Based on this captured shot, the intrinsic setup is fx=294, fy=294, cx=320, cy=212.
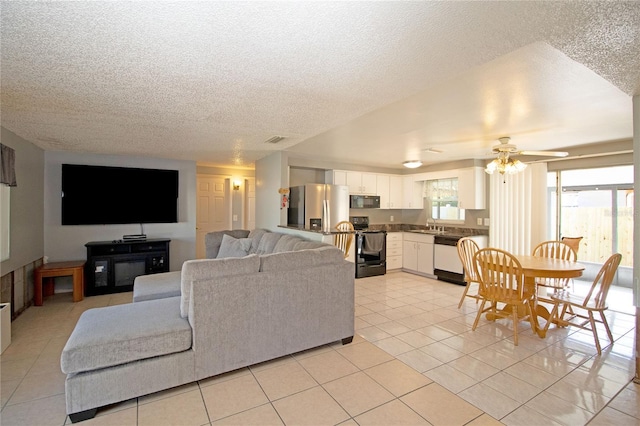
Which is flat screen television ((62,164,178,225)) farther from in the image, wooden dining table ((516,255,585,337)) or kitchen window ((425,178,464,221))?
wooden dining table ((516,255,585,337))

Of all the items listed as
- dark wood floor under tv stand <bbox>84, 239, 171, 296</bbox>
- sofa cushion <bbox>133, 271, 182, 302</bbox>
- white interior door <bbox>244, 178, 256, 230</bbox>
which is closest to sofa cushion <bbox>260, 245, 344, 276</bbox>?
sofa cushion <bbox>133, 271, 182, 302</bbox>

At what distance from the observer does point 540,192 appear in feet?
16.3

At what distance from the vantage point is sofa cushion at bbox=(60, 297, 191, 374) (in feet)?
6.24

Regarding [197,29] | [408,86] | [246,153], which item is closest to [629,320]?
[408,86]

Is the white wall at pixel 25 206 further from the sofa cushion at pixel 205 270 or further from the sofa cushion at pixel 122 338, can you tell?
the sofa cushion at pixel 205 270

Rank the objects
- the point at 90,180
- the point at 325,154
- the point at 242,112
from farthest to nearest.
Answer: the point at 325,154 → the point at 90,180 → the point at 242,112

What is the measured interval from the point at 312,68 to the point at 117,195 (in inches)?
185

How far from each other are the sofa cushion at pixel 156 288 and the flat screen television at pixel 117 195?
202 cm

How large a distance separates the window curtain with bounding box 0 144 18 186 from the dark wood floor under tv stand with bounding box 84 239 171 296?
150 cm

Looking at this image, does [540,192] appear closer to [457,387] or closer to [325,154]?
[325,154]

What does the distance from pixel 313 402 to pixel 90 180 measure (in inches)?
199

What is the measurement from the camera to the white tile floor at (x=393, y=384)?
76.0 inches

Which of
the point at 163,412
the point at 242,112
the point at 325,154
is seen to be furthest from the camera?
the point at 325,154

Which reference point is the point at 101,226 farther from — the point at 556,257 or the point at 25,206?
the point at 556,257
